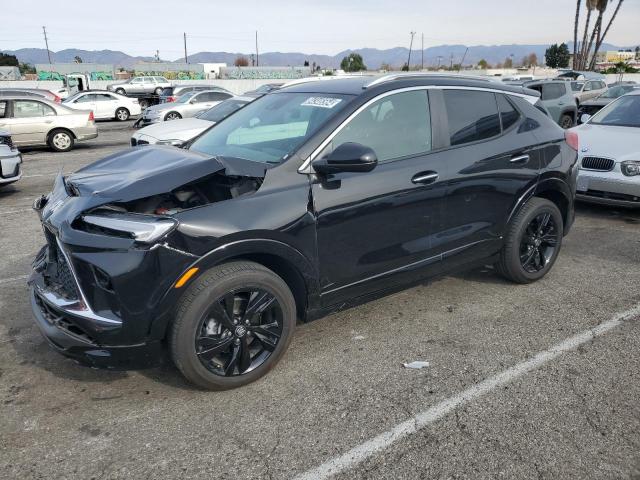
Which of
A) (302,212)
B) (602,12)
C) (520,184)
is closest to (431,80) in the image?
(520,184)

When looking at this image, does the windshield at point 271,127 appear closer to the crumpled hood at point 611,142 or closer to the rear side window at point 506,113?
the rear side window at point 506,113

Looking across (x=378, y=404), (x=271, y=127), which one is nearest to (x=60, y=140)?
(x=271, y=127)

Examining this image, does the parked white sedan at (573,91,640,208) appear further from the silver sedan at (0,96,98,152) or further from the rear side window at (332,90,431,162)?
the silver sedan at (0,96,98,152)

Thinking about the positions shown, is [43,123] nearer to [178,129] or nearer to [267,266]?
[178,129]

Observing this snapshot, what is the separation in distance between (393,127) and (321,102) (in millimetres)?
544

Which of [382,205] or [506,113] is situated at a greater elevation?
[506,113]

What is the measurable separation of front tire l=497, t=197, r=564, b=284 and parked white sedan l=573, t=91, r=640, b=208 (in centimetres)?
217

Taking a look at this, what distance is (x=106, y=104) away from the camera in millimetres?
23688

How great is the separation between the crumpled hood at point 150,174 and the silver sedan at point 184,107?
1372cm

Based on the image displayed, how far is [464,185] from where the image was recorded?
156 inches

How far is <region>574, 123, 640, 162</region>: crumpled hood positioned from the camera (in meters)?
6.72

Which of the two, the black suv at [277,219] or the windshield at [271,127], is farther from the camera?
the windshield at [271,127]

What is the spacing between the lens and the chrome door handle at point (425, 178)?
367cm

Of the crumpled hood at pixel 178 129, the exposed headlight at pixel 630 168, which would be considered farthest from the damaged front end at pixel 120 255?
the crumpled hood at pixel 178 129
